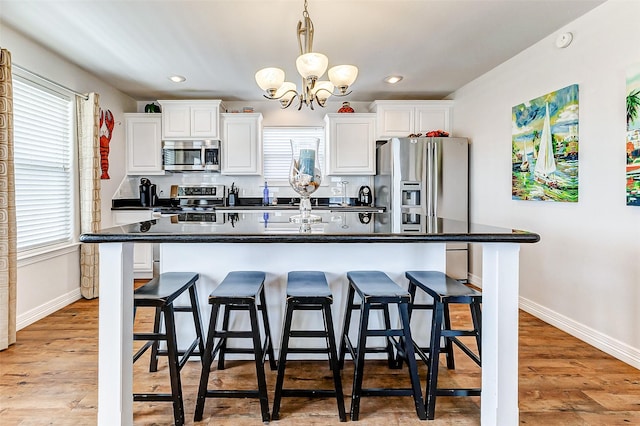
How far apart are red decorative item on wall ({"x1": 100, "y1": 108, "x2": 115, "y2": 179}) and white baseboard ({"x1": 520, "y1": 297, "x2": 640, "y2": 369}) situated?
462cm

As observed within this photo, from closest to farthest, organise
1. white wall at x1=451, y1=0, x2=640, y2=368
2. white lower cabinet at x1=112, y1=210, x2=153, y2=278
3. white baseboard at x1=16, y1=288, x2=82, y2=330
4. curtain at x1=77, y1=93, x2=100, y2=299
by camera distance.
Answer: white wall at x1=451, y1=0, x2=640, y2=368 < white baseboard at x1=16, y1=288, x2=82, y2=330 < curtain at x1=77, y1=93, x2=100, y2=299 < white lower cabinet at x1=112, y1=210, x2=153, y2=278

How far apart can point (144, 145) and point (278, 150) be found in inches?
69.2

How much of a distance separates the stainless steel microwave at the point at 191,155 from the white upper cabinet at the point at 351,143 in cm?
150

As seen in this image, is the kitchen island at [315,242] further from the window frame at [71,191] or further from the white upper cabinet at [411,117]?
the white upper cabinet at [411,117]

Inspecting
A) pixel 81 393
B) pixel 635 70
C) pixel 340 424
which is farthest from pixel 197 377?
pixel 635 70

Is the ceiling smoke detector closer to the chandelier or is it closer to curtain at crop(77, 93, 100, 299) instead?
the chandelier

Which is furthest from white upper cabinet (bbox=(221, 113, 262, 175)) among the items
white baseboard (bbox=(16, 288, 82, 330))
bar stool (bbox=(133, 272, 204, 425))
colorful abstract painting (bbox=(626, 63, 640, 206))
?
colorful abstract painting (bbox=(626, 63, 640, 206))

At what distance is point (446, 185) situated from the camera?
4094mm

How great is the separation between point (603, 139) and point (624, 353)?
1432 millimetres

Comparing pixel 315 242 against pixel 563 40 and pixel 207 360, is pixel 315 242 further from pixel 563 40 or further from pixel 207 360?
pixel 563 40

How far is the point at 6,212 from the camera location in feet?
8.19

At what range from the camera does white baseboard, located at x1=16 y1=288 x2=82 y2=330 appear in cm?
286

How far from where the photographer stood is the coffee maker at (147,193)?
15.3ft

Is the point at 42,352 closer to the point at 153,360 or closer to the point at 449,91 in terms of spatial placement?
the point at 153,360
